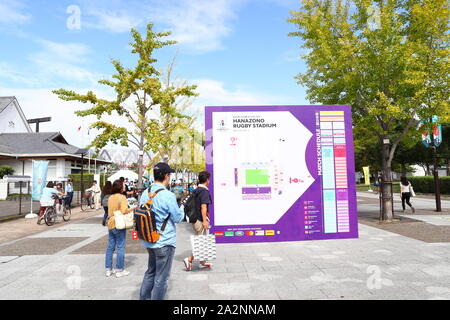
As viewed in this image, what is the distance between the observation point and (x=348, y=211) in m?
8.38

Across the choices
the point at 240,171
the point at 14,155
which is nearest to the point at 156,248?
the point at 240,171

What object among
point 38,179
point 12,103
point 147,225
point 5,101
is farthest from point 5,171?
point 147,225

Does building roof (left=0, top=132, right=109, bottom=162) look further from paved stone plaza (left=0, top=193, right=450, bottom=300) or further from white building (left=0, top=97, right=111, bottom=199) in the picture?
paved stone plaza (left=0, top=193, right=450, bottom=300)

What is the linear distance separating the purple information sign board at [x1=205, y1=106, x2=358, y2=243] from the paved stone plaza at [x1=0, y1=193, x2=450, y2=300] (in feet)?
1.61

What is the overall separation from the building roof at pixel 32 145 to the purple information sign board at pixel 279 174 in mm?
29558

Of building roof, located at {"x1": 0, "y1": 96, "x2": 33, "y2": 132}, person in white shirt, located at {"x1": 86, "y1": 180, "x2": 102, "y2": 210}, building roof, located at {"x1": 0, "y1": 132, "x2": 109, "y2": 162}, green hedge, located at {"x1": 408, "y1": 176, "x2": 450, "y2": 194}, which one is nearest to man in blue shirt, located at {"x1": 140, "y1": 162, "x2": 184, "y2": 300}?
person in white shirt, located at {"x1": 86, "y1": 180, "x2": 102, "y2": 210}

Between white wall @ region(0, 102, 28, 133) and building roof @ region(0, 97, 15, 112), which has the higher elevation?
building roof @ region(0, 97, 15, 112)

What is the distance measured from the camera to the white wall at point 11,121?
37456 mm

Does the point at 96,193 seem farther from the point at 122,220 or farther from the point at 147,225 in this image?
the point at 147,225

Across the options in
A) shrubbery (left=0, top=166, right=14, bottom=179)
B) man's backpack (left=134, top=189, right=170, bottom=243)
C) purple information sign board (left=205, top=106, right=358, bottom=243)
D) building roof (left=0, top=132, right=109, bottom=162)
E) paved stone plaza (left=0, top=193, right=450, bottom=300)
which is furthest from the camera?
building roof (left=0, top=132, right=109, bottom=162)

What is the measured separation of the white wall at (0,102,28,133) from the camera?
123 feet

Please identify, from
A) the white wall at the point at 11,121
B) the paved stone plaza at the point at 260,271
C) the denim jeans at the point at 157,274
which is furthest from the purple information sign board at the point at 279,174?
the white wall at the point at 11,121
